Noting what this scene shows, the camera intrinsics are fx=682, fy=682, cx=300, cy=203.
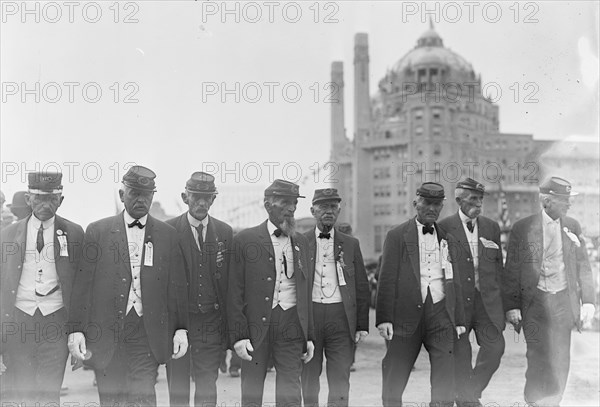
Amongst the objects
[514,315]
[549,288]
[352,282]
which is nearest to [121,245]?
[352,282]

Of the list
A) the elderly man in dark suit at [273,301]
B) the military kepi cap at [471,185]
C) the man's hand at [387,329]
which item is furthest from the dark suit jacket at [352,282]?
the military kepi cap at [471,185]

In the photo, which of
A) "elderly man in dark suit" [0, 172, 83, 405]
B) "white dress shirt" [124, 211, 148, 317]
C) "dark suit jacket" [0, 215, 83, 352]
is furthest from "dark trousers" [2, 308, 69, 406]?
"white dress shirt" [124, 211, 148, 317]

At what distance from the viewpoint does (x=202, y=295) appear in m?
6.36

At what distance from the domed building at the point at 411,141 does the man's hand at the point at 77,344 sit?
5359cm

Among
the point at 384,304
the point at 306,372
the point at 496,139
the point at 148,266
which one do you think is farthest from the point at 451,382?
the point at 496,139

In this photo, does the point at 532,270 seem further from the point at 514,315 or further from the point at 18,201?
the point at 18,201

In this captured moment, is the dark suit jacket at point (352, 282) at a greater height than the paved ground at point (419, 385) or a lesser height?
greater

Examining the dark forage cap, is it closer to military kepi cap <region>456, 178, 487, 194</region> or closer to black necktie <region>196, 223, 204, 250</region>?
black necktie <region>196, 223, 204, 250</region>

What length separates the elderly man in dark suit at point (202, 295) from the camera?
6.32m

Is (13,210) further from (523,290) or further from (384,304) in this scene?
(523,290)

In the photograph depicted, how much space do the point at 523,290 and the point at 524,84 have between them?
2.54 meters

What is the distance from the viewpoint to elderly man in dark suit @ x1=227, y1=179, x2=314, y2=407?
5.84m

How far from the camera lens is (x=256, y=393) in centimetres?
596

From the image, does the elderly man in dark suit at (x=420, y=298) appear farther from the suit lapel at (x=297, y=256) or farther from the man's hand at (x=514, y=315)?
the suit lapel at (x=297, y=256)
